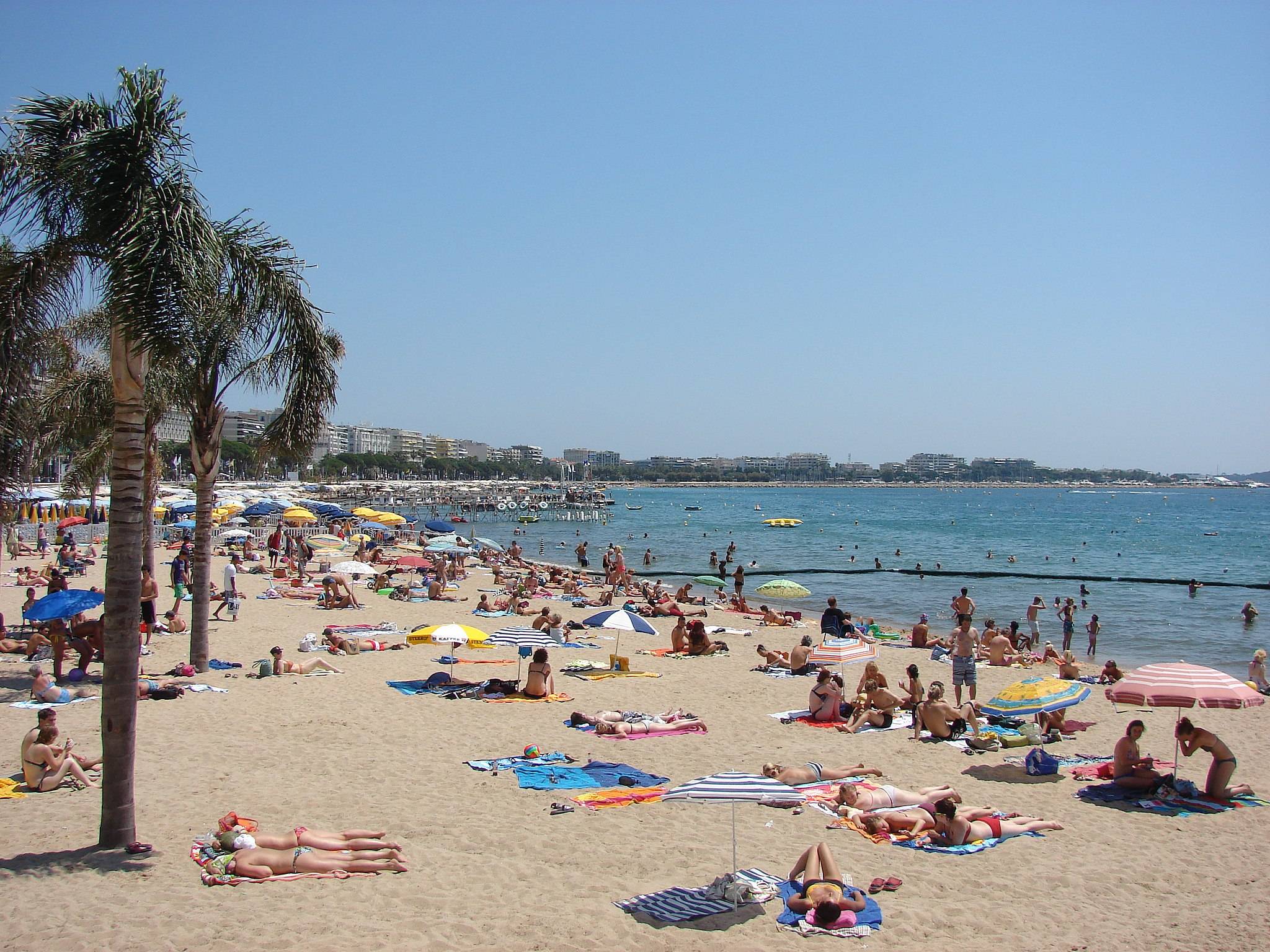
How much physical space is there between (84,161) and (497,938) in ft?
18.9

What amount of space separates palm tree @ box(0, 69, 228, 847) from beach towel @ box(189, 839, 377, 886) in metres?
0.52

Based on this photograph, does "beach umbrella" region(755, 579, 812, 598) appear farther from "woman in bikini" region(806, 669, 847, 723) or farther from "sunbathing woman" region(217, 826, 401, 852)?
"sunbathing woman" region(217, 826, 401, 852)

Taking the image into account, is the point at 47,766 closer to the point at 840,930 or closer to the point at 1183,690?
the point at 840,930

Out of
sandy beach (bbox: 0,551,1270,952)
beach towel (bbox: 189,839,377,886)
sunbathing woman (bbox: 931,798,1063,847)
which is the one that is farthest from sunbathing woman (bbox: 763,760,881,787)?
beach towel (bbox: 189,839,377,886)

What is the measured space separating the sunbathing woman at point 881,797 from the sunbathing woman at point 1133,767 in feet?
6.93

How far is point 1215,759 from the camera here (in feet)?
28.1

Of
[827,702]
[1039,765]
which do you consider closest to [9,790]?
[827,702]

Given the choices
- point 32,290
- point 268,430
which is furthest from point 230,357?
point 32,290

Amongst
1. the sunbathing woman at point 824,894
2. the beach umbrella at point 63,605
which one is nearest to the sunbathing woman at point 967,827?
the sunbathing woman at point 824,894

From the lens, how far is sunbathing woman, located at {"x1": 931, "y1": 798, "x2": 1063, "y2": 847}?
7.24 metres

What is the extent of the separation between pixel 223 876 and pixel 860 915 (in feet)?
14.5

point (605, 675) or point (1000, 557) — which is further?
point (1000, 557)

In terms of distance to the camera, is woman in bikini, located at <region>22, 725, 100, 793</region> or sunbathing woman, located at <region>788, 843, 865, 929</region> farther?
woman in bikini, located at <region>22, 725, 100, 793</region>

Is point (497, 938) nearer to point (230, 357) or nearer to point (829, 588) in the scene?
point (230, 357)
